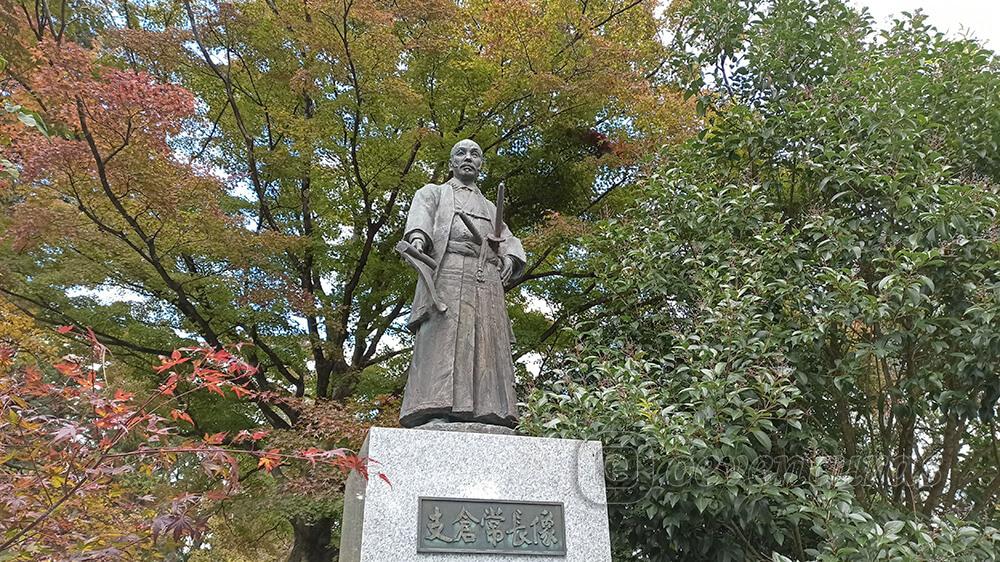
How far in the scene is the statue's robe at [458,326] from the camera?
164 inches

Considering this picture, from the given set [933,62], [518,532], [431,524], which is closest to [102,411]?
[431,524]

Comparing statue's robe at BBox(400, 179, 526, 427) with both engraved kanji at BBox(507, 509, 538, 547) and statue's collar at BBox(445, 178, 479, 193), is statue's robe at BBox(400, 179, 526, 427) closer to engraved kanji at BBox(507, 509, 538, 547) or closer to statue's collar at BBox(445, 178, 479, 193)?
statue's collar at BBox(445, 178, 479, 193)

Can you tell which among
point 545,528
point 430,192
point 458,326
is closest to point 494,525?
point 545,528

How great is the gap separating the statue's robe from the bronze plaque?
648mm

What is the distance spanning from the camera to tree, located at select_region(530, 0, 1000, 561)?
434 centimetres

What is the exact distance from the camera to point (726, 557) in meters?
4.68

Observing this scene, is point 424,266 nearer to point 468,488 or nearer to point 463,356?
point 463,356

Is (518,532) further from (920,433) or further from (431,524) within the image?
(920,433)

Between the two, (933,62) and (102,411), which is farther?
(933,62)

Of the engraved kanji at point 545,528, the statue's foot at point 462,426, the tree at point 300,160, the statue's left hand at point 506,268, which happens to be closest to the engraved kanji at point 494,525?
the engraved kanji at point 545,528

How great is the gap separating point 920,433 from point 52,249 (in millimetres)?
9117

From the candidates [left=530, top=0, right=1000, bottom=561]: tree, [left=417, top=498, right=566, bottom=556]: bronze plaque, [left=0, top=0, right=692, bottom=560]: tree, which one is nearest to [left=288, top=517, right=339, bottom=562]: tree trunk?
[left=0, top=0, right=692, bottom=560]: tree

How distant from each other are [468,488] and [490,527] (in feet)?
0.69

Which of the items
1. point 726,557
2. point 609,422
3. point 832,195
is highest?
point 832,195
